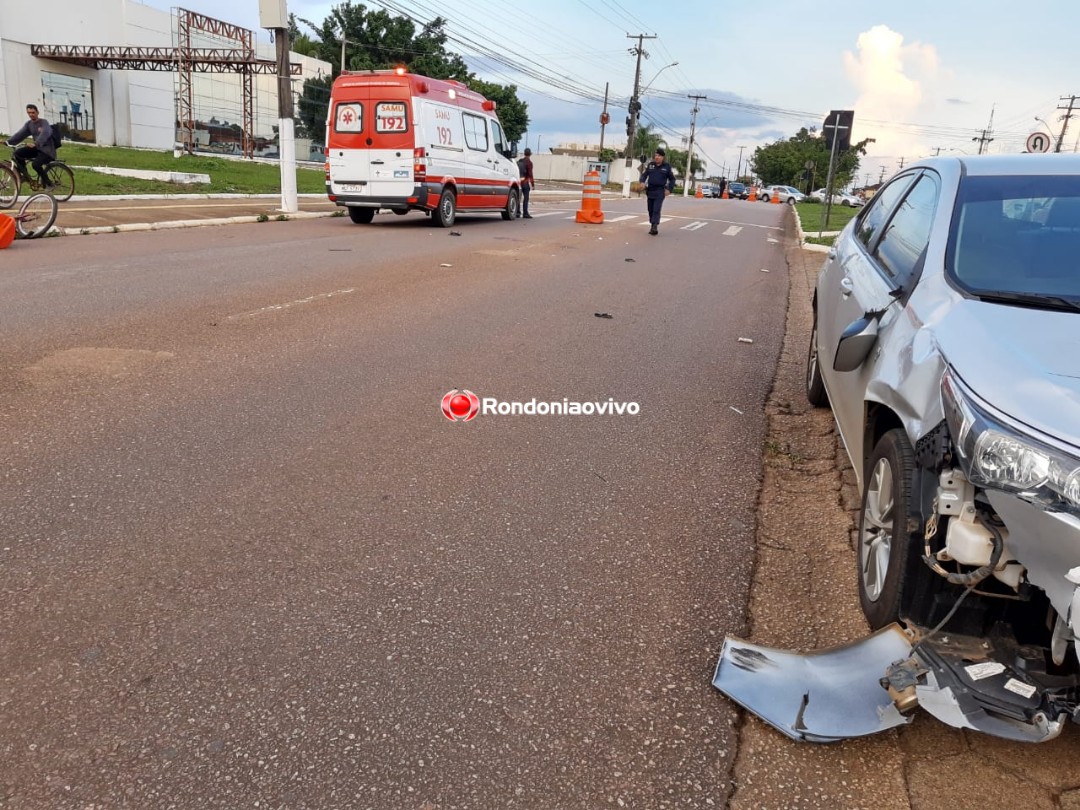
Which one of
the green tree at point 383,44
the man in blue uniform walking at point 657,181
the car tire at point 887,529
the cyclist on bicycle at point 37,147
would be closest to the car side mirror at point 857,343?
the car tire at point 887,529

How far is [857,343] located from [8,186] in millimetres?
13224

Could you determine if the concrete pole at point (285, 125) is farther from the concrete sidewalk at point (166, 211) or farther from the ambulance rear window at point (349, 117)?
the ambulance rear window at point (349, 117)

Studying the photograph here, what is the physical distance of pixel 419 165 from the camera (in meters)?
15.9

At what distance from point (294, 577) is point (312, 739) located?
90 centimetres

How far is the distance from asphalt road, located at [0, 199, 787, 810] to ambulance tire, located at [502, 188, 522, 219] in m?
13.4

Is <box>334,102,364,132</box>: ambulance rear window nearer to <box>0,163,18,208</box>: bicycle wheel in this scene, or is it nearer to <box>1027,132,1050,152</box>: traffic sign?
<box>0,163,18,208</box>: bicycle wheel

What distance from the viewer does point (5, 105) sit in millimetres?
33219

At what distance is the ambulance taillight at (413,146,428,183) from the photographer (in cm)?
1578

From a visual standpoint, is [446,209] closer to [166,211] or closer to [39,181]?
[166,211]

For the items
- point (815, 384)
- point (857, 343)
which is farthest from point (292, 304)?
point (857, 343)

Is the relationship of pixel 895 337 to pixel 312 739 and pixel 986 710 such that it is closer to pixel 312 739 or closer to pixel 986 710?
pixel 986 710

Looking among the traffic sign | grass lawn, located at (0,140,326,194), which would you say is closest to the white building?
grass lawn, located at (0,140,326,194)

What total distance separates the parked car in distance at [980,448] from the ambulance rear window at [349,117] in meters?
14.2

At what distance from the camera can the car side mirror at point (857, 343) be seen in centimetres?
338
